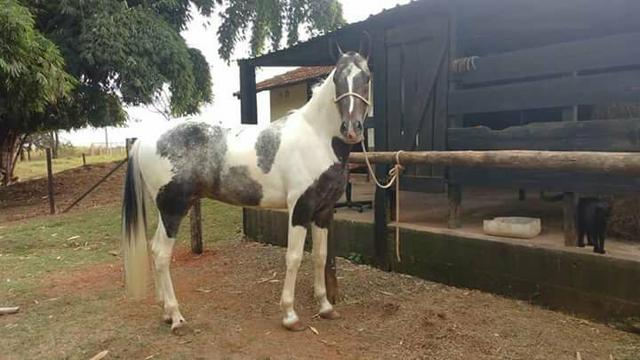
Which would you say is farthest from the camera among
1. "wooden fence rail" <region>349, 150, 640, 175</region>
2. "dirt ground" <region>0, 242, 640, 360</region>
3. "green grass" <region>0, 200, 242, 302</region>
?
"green grass" <region>0, 200, 242, 302</region>

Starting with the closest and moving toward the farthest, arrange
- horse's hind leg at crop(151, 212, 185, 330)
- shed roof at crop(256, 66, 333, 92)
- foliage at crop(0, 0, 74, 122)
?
horse's hind leg at crop(151, 212, 185, 330) < foliage at crop(0, 0, 74, 122) < shed roof at crop(256, 66, 333, 92)

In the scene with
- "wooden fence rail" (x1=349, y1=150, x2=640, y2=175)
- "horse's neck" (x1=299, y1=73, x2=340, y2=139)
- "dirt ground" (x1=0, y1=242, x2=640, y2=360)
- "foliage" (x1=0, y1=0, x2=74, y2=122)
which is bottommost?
"dirt ground" (x1=0, y1=242, x2=640, y2=360)

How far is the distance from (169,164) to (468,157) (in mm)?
2245

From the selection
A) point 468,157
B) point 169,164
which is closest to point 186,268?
A: point 169,164

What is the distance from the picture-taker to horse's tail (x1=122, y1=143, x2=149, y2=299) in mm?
3703

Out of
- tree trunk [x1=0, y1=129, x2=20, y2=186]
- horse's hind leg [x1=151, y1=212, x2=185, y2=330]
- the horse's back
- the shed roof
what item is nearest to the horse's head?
the horse's back

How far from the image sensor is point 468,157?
12.0ft

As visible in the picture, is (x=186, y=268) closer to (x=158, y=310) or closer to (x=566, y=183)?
(x=158, y=310)

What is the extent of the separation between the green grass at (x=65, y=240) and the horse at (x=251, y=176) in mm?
1917

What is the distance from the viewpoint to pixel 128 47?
10711mm

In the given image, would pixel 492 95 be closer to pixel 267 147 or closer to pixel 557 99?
pixel 557 99

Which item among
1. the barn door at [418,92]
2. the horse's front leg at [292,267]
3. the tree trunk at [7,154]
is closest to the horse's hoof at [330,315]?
the horse's front leg at [292,267]

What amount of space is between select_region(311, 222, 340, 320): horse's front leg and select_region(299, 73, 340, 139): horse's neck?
2.41 ft

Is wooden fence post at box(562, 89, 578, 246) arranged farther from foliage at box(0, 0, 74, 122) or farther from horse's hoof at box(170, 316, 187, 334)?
foliage at box(0, 0, 74, 122)
